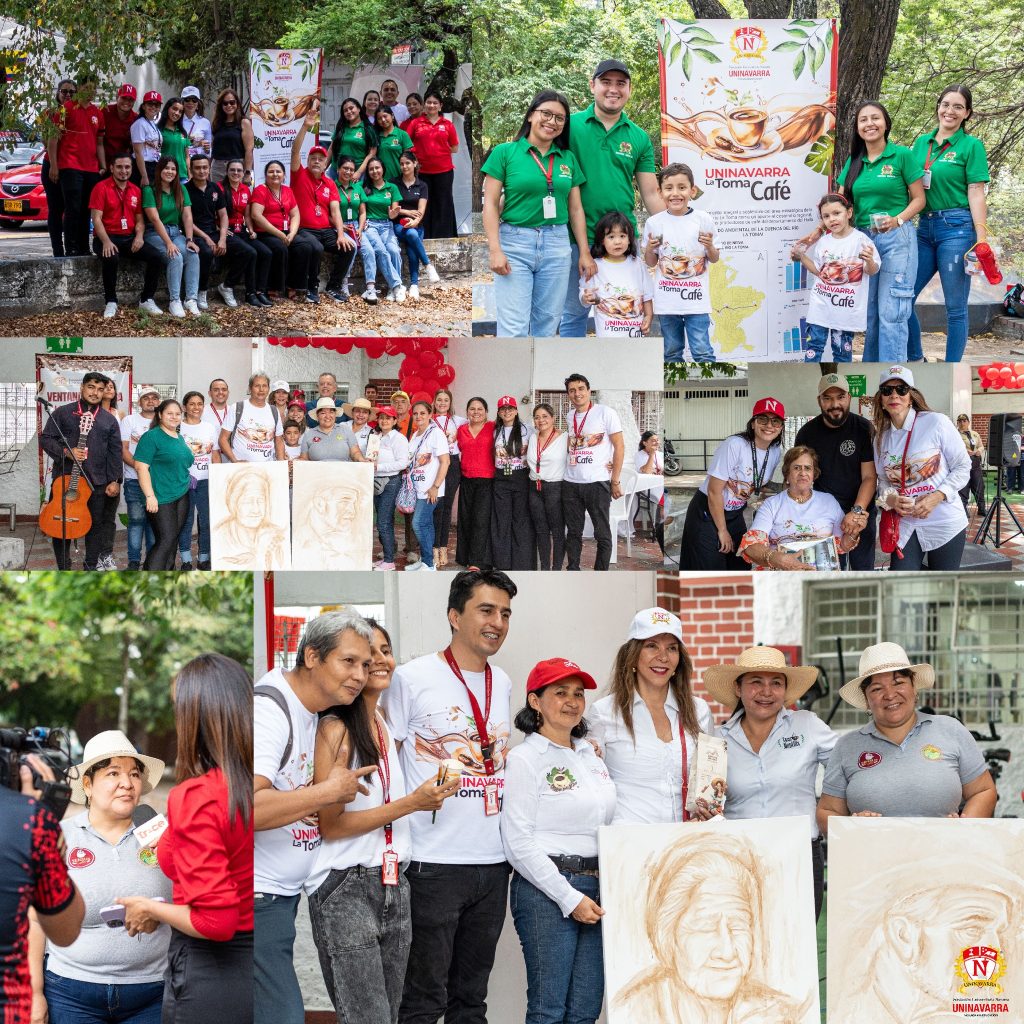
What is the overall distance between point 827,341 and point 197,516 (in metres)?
3.45

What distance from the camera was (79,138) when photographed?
6.95m

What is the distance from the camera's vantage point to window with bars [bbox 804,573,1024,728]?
5930 millimetres

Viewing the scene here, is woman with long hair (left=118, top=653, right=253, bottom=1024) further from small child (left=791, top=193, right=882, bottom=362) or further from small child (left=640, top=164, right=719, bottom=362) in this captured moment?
small child (left=791, top=193, right=882, bottom=362)

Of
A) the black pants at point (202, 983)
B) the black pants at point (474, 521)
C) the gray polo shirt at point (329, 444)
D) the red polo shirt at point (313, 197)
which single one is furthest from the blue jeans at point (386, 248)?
the black pants at point (202, 983)

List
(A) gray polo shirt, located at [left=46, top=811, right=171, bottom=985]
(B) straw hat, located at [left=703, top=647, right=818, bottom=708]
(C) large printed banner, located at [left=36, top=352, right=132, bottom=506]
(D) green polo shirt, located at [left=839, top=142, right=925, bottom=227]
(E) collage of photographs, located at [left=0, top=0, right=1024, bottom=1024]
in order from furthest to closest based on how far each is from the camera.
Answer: (D) green polo shirt, located at [left=839, top=142, right=925, bottom=227]
(C) large printed banner, located at [left=36, top=352, right=132, bottom=506]
(E) collage of photographs, located at [left=0, top=0, right=1024, bottom=1024]
(B) straw hat, located at [left=703, top=647, right=818, bottom=708]
(A) gray polo shirt, located at [left=46, top=811, right=171, bottom=985]

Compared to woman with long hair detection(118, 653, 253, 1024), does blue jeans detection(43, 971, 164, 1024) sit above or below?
below

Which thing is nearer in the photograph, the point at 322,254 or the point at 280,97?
the point at 280,97

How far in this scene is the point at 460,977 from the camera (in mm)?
4699

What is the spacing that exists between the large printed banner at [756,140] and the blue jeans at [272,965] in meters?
3.94

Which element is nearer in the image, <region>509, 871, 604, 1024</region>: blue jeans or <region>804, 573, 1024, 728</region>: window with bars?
<region>509, 871, 604, 1024</region>: blue jeans

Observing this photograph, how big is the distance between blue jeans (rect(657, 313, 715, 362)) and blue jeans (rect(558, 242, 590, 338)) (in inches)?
16.5

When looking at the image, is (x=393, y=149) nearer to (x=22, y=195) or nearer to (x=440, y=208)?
(x=440, y=208)

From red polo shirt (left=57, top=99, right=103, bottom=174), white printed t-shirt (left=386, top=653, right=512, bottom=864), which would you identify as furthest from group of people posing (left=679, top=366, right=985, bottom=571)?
red polo shirt (left=57, top=99, right=103, bottom=174)

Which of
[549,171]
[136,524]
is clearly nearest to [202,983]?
[136,524]
